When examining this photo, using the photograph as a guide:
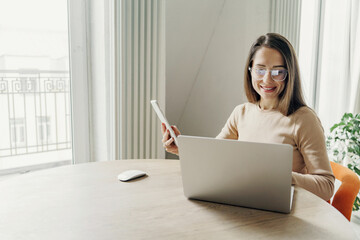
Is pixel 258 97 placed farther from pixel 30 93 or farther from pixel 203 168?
pixel 30 93

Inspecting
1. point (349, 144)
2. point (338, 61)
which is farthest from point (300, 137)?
point (338, 61)

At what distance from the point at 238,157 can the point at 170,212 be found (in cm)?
26

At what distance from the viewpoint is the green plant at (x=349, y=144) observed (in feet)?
7.88

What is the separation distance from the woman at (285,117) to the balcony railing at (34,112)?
109 cm

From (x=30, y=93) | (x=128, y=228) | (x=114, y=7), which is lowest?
(x=128, y=228)

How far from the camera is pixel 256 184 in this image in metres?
0.92

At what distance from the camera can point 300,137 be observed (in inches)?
51.9

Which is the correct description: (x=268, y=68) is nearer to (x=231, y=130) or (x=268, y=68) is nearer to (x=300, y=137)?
(x=300, y=137)

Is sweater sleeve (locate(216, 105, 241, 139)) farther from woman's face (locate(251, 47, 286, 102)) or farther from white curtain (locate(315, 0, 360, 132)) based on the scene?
white curtain (locate(315, 0, 360, 132))

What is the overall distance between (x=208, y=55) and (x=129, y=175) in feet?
5.36

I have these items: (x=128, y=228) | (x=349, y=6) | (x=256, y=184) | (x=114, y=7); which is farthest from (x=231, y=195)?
(x=349, y=6)

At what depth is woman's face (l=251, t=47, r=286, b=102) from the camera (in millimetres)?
1381

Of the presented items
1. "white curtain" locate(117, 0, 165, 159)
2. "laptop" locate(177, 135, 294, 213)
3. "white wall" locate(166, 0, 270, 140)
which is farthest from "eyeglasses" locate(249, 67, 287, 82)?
"white wall" locate(166, 0, 270, 140)

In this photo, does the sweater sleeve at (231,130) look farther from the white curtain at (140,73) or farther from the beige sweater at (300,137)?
the white curtain at (140,73)
